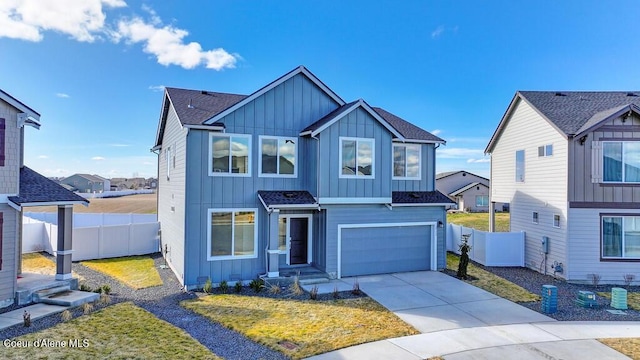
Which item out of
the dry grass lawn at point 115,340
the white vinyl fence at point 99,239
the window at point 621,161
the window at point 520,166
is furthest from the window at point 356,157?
the white vinyl fence at point 99,239

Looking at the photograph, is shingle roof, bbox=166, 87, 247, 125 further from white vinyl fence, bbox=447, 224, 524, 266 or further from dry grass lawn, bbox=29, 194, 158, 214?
dry grass lawn, bbox=29, 194, 158, 214

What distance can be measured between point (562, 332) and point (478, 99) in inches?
858

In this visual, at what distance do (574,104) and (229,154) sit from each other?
16.2m

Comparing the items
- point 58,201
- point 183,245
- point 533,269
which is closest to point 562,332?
point 533,269

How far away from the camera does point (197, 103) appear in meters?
14.7

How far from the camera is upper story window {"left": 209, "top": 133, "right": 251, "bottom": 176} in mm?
12922

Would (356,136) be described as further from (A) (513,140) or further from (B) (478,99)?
(B) (478,99)

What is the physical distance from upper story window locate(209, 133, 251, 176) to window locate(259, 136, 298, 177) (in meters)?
0.59

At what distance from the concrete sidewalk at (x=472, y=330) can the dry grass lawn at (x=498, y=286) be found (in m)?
0.51

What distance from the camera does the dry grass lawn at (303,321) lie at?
7.85 m

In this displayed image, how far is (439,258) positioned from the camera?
1553cm

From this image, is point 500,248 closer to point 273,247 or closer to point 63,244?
point 273,247

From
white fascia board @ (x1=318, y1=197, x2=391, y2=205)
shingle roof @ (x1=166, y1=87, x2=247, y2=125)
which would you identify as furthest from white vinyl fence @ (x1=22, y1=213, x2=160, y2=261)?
white fascia board @ (x1=318, y1=197, x2=391, y2=205)

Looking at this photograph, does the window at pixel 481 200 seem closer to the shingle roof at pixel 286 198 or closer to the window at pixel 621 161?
the window at pixel 621 161
